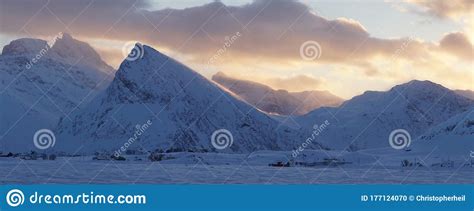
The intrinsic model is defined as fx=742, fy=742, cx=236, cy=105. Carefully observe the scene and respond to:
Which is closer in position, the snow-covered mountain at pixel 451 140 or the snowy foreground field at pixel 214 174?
the snowy foreground field at pixel 214 174

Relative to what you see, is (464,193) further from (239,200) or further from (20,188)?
(20,188)

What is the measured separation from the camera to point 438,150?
12606cm

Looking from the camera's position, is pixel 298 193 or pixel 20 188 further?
pixel 298 193

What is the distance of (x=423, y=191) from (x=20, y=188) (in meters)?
10.9

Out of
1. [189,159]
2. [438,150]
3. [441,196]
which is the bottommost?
[441,196]

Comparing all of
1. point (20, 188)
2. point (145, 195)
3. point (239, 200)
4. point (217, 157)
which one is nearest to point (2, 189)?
point (20, 188)

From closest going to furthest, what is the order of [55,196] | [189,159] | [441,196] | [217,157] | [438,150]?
[55,196]
[441,196]
[189,159]
[217,157]
[438,150]

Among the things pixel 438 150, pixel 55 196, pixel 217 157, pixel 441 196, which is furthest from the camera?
pixel 438 150

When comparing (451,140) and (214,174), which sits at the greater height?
(451,140)

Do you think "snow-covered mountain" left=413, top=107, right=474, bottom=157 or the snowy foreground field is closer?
the snowy foreground field

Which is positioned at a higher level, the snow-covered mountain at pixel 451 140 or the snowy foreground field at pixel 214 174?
the snow-covered mountain at pixel 451 140

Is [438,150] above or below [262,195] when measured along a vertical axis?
above

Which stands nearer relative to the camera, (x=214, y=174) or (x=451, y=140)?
(x=214, y=174)

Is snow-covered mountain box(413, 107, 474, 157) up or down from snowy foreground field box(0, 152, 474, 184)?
up
